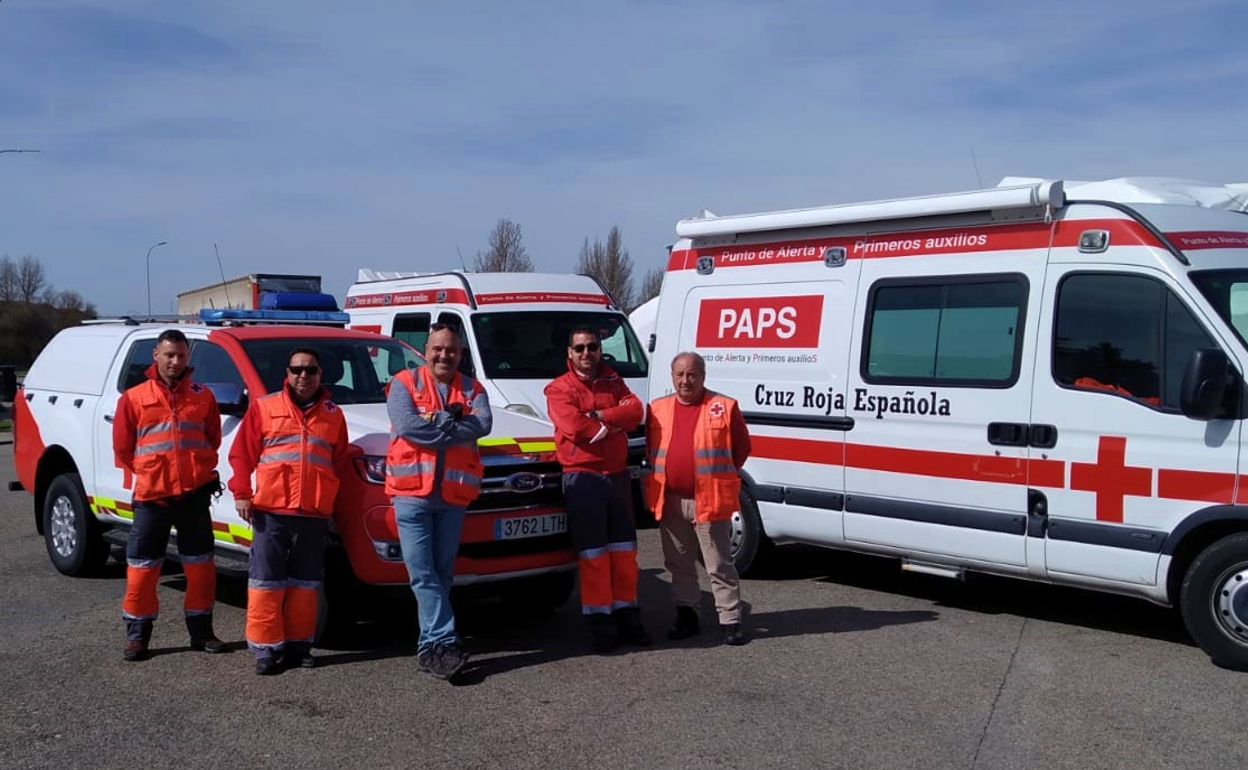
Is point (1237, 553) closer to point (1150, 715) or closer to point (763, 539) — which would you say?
point (1150, 715)

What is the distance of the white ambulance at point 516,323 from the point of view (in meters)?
11.4

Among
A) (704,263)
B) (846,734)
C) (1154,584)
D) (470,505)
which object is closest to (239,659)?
(470,505)

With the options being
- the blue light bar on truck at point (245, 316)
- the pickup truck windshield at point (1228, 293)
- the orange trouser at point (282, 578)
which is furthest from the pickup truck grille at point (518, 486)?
the pickup truck windshield at point (1228, 293)

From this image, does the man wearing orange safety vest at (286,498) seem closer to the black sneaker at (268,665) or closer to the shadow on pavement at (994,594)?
the black sneaker at (268,665)

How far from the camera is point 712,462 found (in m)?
6.79

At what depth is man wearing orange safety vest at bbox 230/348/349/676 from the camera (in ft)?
20.1

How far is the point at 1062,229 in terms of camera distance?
701 cm

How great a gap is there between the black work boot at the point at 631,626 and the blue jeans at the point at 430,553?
1077 millimetres

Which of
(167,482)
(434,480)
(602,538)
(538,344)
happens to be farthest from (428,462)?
(538,344)

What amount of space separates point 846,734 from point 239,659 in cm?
334

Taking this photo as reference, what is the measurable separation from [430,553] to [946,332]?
351cm

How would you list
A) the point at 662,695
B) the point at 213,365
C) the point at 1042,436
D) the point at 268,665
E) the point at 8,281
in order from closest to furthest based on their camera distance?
1. the point at 662,695
2. the point at 268,665
3. the point at 1042,436
4. the point at 213,365
5. the point at 8,281

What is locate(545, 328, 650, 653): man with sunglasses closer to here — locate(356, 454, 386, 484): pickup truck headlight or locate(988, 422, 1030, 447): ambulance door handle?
locate(356, 454, 386, 484): pickup truck headlight

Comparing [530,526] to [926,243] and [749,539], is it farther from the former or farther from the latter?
[926,243]
